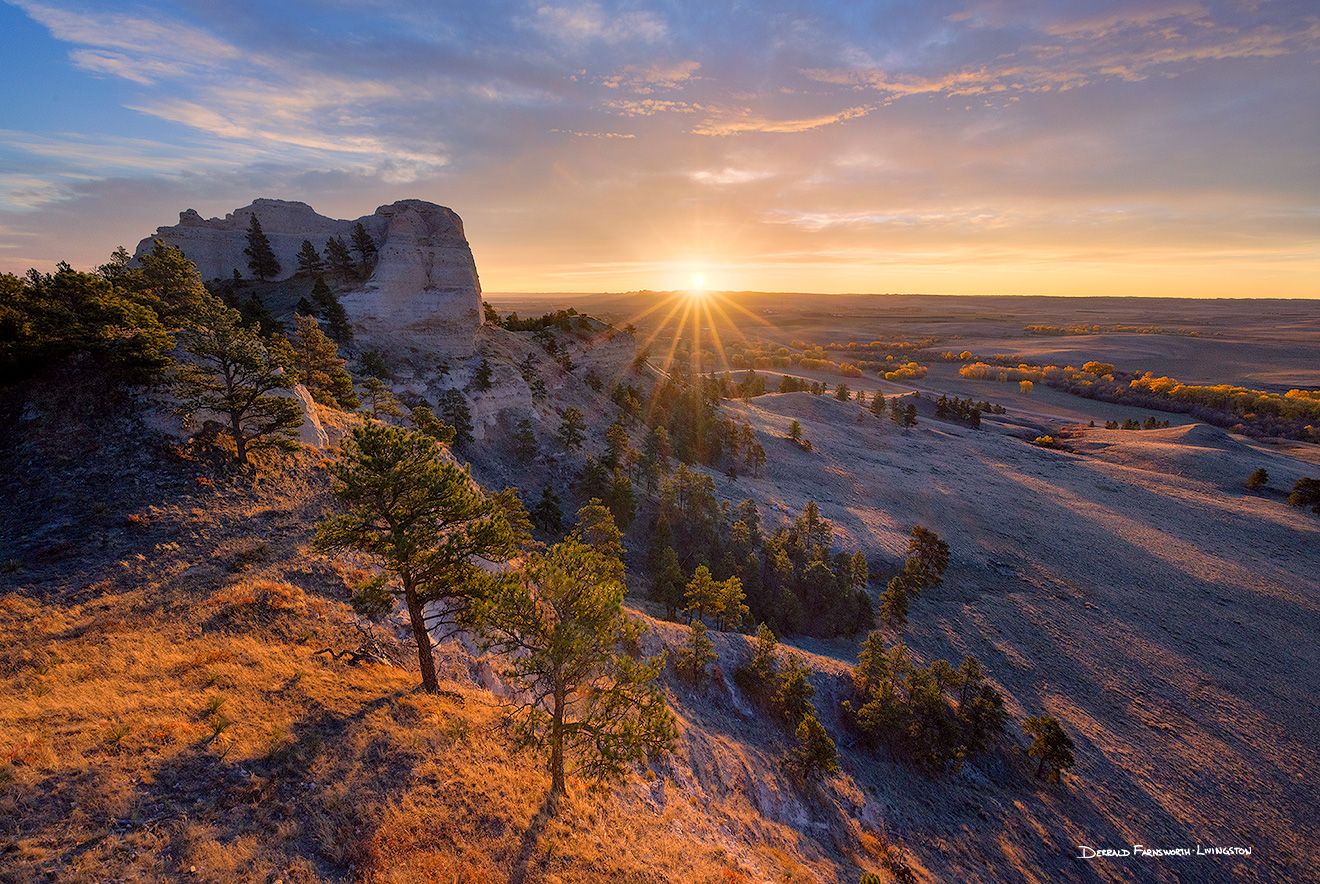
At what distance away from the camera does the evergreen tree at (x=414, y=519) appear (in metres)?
16.4

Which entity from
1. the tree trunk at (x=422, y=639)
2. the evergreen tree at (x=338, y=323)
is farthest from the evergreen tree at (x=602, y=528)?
the evergreen tree at (x=338, y=323)

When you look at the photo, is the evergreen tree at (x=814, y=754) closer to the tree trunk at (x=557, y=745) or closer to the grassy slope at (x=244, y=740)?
the grassy slope at (x=244, y=740)

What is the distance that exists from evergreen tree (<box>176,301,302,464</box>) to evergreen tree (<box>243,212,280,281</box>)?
42044 millimetres

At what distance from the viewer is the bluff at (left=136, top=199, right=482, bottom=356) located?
6081 centimetres

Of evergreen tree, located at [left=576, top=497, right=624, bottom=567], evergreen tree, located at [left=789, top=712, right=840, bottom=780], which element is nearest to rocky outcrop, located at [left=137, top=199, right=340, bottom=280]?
evergreen tree, located at [left=576, top=497, right=624, bottom=567]

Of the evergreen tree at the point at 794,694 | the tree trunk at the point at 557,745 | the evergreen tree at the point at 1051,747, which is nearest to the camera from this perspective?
the tree trunk at the point at 557,745

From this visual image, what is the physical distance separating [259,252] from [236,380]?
150 feet

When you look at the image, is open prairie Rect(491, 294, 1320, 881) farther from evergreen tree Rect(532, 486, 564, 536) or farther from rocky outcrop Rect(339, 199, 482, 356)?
rocky outcrop Rect(339, 199, 482, 356)

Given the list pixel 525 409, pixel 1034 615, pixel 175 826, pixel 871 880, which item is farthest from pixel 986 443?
pixel 175 826

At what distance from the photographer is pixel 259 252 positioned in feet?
202

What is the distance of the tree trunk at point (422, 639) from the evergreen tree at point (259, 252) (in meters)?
67.3

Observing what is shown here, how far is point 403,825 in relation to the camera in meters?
14.1

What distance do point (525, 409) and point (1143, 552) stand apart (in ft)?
279

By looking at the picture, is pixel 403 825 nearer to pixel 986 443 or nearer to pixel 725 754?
pixel 725 754
